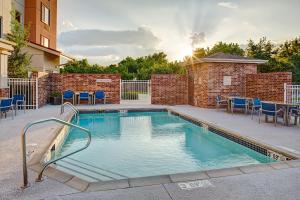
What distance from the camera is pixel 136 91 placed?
21766mm

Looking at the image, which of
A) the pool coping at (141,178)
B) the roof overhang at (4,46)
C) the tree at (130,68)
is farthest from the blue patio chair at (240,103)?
the tree at (130,68)

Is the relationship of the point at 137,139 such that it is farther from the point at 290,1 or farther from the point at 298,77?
the point at 298,77

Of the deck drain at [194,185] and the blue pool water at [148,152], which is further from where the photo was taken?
the blue pool water at [148,152]

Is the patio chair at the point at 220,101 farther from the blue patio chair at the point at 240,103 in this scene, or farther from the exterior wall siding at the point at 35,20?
the exterior wall siding at the point at 35,20

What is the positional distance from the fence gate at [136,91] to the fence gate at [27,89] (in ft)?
23.3

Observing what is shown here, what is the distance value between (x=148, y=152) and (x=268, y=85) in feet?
31.1

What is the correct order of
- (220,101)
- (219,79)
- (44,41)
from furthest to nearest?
(44,41) → (219,79) → (220,101)

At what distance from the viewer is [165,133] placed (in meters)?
10.6

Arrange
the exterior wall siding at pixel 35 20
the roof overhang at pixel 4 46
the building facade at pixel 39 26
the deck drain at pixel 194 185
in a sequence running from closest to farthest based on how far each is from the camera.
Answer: the deck drain at pixel 194 185 < the roof overhang at pixel 4 46 < the building facade at pixel 39 26 < the exterior wall siding at pixel 35 20

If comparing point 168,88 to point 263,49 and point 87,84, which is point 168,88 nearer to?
point 87,84

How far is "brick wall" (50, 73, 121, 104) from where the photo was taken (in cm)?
1938

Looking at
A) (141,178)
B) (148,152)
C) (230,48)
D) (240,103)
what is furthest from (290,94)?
(230,48)

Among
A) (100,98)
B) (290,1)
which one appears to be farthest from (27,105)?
(290,1)

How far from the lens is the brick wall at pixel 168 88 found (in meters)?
19.5
